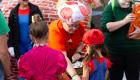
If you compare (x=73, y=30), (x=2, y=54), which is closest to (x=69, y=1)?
(x=73, y=30)

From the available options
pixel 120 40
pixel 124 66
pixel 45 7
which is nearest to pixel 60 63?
pixel 120 40

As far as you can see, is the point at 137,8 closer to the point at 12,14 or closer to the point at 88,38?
the point at 88,38

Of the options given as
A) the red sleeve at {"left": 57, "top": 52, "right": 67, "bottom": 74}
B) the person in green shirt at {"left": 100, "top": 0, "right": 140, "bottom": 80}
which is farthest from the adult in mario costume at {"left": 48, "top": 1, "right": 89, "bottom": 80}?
the person in green shirt at {"left": 100, "top": 0, "right": 140, "bottom": 80}

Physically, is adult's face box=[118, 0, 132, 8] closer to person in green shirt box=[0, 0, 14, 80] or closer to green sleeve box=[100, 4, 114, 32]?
green sleeve box=[100, 4, 114, 32]

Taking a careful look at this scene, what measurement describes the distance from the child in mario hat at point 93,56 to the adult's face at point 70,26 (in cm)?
15

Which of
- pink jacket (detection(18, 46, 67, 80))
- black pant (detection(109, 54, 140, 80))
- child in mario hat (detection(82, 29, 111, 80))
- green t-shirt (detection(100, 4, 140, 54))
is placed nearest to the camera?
pink jacket (detection(18, 46, 67, 80))

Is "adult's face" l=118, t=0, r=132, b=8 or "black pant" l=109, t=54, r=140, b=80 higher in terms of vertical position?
"adult's face" l=118, t=0, r=132, b=8

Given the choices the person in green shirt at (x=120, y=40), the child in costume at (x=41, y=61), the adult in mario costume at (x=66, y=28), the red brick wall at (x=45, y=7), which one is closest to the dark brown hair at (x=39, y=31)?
the child in costume at (x=41, y=61)

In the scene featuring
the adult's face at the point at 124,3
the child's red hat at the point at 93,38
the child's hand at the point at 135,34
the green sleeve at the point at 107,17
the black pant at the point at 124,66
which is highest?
the adult's face at the point at 124,3

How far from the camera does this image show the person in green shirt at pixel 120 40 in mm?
4090

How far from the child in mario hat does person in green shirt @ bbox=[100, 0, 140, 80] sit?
1.18ft

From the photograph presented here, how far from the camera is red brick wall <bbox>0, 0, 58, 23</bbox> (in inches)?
186

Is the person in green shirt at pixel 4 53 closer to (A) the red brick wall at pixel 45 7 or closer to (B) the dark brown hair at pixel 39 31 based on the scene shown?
(B) the dark brown hair at pixel 39 31

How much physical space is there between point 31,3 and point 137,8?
4.53ft
